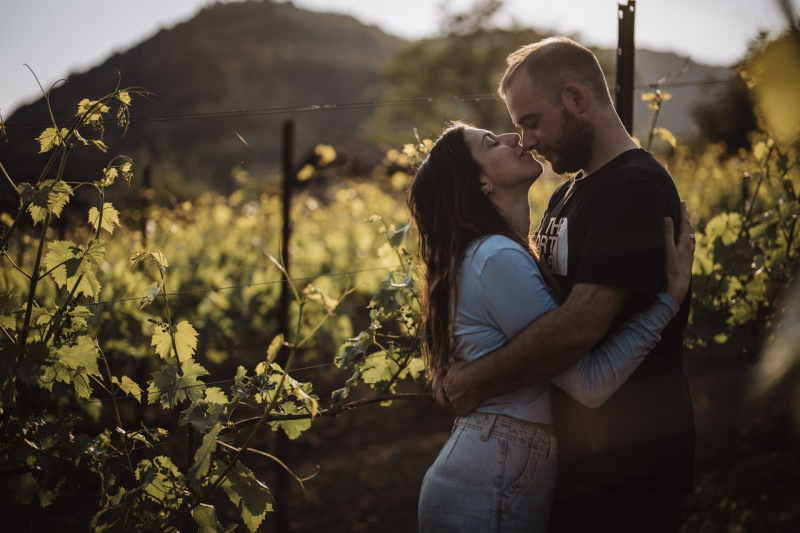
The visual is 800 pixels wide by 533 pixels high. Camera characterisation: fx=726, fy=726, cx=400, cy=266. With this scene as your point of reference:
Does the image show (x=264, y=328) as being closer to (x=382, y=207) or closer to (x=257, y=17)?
(x=382, y=207)

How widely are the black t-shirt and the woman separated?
0.06 m

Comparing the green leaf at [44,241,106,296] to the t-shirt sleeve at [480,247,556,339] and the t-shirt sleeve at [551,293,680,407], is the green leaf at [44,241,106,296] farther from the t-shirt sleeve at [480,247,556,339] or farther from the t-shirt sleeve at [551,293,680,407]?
the t-shirt sleeve at [551,293,680,407]

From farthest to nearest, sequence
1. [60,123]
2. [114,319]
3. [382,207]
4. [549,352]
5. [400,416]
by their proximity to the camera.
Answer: [382,207] → [400,416] → [114,319] → [60,123] → [549,352]

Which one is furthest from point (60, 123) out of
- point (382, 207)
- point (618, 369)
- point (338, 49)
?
point (338, 49)

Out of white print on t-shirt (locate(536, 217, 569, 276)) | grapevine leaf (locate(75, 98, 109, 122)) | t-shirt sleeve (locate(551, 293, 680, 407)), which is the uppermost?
grapevine leaf (locate(75, 98, 109, 122))

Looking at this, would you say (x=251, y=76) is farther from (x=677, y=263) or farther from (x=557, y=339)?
(x=557, y=339)

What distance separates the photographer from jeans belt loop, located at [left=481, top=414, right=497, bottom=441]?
181cm

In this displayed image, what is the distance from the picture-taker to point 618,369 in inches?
69.7

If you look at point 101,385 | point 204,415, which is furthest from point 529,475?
point 101,385

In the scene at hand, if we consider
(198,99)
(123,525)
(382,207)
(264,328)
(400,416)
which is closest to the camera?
(123,525)

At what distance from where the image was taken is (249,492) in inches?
81.7

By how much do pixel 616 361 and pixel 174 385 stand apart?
4.01 ft

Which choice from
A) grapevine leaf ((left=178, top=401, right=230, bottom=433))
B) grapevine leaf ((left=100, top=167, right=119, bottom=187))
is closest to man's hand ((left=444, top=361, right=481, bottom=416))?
grapevine leaf ((left=178, top=401, right=230, bottom=433))

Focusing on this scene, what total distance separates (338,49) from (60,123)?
395ft
